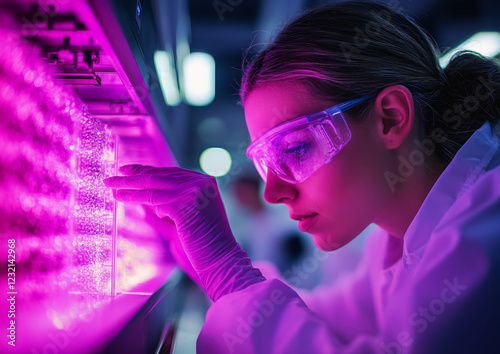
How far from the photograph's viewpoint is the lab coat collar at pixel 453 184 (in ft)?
2.97

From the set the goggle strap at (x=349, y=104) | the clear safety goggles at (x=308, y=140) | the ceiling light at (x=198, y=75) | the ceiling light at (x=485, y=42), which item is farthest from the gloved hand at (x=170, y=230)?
the ceiling light at (x=485, y=42)

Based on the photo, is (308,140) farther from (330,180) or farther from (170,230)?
(170,230)

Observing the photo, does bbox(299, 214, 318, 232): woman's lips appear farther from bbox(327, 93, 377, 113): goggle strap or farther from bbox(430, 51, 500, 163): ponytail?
bbox(430, 51, 500, 163): ponytail

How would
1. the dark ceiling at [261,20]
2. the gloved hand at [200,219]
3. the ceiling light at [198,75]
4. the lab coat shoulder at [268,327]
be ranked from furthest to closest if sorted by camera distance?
the ceiling light at [198,75]
the dark ceiling at [261,20]
the gloved hand at [200,219]
the lab coat shoulder at [268,327]

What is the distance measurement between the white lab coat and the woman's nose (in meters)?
0.27

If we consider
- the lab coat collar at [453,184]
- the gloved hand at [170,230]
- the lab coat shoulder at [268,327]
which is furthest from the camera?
the gloved hand at [170,230]

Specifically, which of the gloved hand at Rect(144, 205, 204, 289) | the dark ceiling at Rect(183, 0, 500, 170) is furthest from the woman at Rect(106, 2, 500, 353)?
the dark ceiling at Rect(183, 0, 500, 170)

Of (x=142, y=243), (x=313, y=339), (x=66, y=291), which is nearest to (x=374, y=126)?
(x=313, y=339)

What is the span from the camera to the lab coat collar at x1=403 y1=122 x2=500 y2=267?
2.97 ft

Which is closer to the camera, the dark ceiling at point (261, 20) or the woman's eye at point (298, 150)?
the woman's eye at point (298, 150)

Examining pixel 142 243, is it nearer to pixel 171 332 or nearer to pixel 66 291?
pixel 171 332

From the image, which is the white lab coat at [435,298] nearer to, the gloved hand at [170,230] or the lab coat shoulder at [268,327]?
the lab coat shoulder at [268,327]

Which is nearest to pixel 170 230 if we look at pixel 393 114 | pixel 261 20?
pixel 393 114

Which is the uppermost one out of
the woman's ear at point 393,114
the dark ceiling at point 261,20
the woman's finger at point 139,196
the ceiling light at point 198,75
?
the dark ceiling at point 261,20
